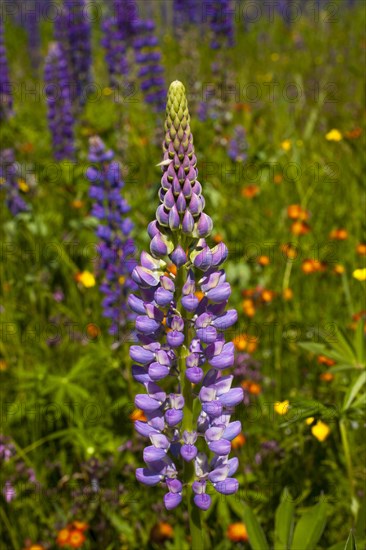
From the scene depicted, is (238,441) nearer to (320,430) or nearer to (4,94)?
(320,430)

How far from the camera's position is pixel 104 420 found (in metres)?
2.54

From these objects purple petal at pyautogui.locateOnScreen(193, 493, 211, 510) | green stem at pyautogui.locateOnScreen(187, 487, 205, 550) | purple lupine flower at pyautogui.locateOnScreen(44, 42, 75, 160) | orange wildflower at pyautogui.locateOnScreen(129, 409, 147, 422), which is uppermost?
purple lupine flower at pyautogui.locateOnScreen(44, 42, 75, 160)

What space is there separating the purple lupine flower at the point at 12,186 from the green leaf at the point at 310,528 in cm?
251

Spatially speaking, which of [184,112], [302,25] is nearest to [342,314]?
[184,112]

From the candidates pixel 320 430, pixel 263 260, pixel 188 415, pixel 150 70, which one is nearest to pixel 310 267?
pixel 263 260

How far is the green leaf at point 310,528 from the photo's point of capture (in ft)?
5.16

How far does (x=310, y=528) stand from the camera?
62.2 inches

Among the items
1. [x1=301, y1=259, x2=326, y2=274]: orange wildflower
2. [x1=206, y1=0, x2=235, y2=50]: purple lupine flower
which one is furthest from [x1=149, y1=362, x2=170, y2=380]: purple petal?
[x1=206, y1=0, x2=235, y2=50]: purple lupine flower

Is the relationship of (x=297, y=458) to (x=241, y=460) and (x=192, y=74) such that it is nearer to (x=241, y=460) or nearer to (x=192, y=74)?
(x=241, y=460)

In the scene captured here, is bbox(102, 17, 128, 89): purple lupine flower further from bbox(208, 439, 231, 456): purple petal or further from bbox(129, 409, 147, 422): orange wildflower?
bbox(208, 439, 231, 456): purple petal

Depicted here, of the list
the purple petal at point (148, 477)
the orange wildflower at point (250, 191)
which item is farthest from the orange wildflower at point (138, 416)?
the orange wildflower at point (250, 191)

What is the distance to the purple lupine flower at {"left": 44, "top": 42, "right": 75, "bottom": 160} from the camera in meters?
4.54

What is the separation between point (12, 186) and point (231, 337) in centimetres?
158

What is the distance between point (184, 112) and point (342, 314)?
1.92 m
